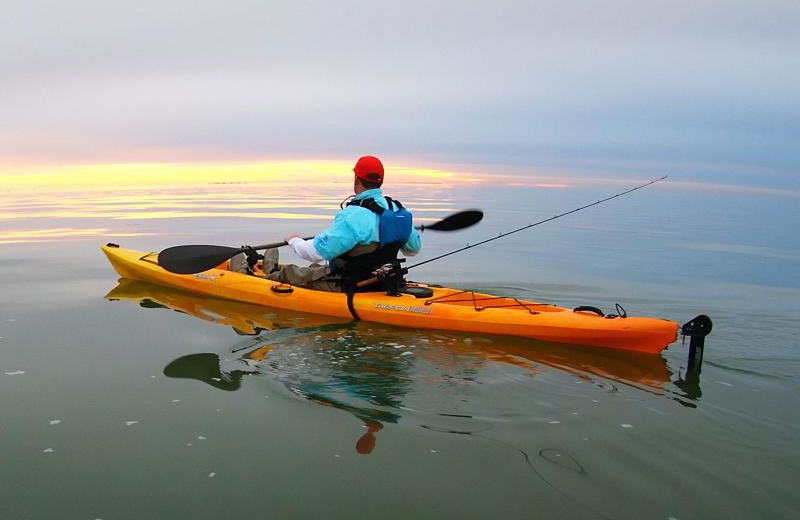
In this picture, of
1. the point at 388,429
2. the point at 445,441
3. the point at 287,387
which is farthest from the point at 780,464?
the point at 287,387

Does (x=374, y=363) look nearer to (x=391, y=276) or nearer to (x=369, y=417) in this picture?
(x=369, y=417)

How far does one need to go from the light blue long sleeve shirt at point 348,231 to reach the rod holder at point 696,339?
3.11 meters

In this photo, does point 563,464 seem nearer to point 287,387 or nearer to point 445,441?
point 445,441

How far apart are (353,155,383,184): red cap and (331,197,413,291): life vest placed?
24 cm

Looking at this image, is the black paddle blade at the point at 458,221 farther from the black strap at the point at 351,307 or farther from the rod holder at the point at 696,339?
the rod holder at the point at 696,339

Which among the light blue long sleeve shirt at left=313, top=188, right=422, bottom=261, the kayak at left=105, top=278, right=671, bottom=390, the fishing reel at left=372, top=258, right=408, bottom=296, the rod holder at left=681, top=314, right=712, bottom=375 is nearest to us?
the rod holder at left=681, top=314, right=712, bottom=375

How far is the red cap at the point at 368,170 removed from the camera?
6180 millimetres

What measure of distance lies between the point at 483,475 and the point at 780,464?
167 cm

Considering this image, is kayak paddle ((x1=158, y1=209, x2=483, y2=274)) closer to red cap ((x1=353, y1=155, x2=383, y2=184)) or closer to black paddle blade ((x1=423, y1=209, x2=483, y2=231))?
red cap ((x1=353, y1=155, x2=383, y2=184))

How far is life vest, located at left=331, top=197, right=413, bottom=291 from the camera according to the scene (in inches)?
246

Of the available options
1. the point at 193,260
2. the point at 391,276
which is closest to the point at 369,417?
the point at 391,276

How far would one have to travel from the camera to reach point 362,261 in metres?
6.50

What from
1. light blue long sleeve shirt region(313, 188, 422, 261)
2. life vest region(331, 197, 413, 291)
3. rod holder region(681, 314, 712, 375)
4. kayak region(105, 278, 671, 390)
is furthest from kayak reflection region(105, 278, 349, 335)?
rod holder region(681, 314, 712, 375)

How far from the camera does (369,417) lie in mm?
3893
